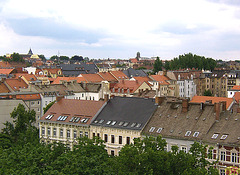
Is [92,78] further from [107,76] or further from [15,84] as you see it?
[15,84]

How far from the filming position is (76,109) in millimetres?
68125

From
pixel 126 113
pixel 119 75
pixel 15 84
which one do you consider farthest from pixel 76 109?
pixel 119 75

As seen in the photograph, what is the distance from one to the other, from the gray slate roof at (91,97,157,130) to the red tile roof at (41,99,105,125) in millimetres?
1495

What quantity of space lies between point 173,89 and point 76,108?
72.6 meters

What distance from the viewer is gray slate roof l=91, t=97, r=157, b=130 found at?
199 feet

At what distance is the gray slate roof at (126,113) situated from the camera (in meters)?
60.6

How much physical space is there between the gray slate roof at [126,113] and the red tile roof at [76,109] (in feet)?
4.91

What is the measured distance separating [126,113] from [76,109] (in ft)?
31.6

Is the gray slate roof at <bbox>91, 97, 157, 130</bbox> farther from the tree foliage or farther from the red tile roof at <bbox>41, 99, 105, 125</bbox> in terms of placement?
the tree foliage

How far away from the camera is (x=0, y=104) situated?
245 ft

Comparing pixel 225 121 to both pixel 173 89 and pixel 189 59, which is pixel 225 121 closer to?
pixel 173 89

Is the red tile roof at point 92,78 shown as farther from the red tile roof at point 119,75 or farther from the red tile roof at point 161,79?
the red tile roof at point 161,79

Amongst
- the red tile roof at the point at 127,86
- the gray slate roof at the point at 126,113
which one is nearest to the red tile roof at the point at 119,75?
the red tile roof at the point at 127,86

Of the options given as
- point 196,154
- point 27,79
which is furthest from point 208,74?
point 196,154
